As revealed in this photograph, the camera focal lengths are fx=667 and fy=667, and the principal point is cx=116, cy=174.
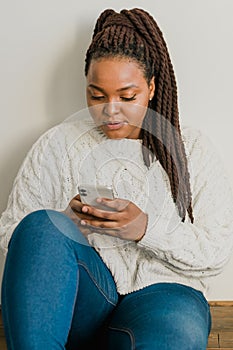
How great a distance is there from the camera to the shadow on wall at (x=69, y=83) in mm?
1613

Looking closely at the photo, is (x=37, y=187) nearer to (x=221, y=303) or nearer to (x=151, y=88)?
(x=151, y=88)

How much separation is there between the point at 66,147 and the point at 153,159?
0.20m

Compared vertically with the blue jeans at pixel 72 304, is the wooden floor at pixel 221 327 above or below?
below

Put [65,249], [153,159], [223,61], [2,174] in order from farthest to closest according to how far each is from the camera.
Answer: [2,174] < [223,61] < [153,159] < [65,249]

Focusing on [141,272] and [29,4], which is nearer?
[141,272]

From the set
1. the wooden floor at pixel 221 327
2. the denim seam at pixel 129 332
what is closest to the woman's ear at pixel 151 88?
the denim seam at pixel 129 332

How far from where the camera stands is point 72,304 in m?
1.20

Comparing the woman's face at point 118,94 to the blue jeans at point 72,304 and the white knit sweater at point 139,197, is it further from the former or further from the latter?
the blue jeans at point 72,304

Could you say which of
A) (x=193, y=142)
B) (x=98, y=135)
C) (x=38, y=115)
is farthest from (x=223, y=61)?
(x=38, y=115)

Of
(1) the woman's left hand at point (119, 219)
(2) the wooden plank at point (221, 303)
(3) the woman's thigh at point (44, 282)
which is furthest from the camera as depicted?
(2) the wooden plank at point (221, 303)

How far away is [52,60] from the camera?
1.63m

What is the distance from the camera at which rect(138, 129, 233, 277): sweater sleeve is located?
1.32m

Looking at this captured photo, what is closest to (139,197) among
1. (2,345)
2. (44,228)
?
(44,228)

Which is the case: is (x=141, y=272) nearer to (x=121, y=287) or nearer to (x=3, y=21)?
(x=121, y=287)
